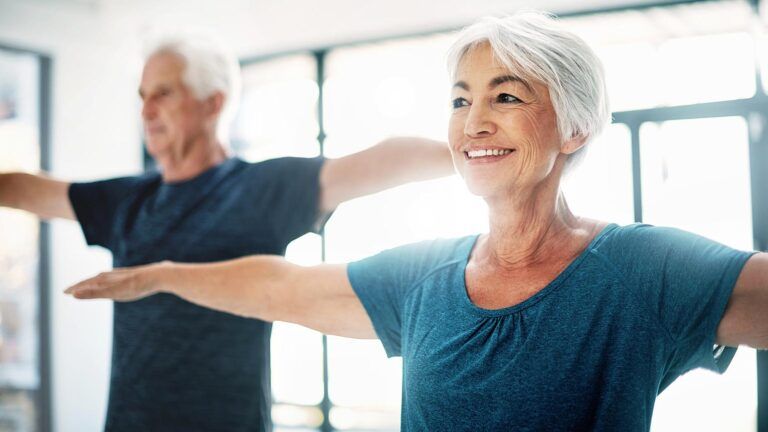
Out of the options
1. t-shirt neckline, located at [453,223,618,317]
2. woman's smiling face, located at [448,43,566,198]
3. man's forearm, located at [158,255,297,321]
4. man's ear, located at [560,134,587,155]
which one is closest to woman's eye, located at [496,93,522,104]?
woman's smiling face, located at [448,43,566,198]

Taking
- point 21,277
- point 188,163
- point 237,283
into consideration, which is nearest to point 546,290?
point 237,283

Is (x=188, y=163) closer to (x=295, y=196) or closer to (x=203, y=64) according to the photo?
(x=203, y=64)

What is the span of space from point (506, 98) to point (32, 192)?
133 cm

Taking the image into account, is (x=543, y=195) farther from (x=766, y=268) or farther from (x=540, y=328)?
(x=766, y=268)

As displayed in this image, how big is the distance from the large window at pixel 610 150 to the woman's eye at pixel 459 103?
198cm

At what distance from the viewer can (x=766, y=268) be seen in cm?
90

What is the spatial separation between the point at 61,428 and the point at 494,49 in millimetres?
4302

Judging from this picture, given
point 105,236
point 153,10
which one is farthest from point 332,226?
point 105,236

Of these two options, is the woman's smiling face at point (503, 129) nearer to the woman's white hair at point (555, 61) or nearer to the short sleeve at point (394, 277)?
the woman's white hair at point (555, 61)

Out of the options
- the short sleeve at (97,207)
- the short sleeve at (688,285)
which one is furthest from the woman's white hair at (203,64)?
the short sleeve at (688,285)

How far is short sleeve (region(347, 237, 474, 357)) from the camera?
3.95 feet

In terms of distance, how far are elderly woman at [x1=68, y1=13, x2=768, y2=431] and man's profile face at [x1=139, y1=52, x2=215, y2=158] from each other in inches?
26.4

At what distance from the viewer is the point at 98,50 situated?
180 inches

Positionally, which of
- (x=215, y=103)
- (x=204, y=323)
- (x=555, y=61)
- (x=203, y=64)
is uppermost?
(x=203, y=64)
